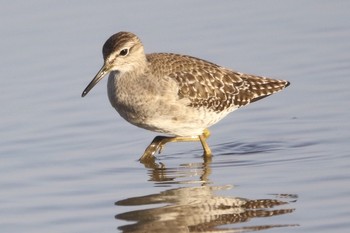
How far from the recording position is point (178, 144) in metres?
16.8

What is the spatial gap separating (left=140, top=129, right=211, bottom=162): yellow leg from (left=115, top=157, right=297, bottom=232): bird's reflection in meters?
1.35

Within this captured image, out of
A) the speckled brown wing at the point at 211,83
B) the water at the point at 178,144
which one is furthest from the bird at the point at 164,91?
the water at the point at 178,144

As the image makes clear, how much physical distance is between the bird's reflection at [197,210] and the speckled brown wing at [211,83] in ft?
6.62

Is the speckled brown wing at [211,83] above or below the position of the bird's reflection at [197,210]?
above

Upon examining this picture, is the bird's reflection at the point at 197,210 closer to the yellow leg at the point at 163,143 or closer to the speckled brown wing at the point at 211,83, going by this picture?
the yellow leg at the point at 163,143

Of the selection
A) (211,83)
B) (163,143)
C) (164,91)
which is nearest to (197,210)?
(164,91)

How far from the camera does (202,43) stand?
19391mm

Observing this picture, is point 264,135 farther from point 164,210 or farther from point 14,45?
point 14,45

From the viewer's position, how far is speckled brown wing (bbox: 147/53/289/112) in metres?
15.9

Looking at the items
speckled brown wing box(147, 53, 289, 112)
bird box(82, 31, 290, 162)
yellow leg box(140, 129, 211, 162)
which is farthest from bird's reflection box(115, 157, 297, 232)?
speckled brown wing box(147, 53, 289, 112)

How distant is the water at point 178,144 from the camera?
42.0 ft

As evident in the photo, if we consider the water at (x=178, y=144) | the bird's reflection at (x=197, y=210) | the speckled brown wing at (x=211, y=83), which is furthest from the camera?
the speckled brown wing at (x=211, y=83)

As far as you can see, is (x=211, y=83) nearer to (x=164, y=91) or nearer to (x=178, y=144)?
(x=164, y=91)

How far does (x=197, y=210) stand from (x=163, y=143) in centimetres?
320
